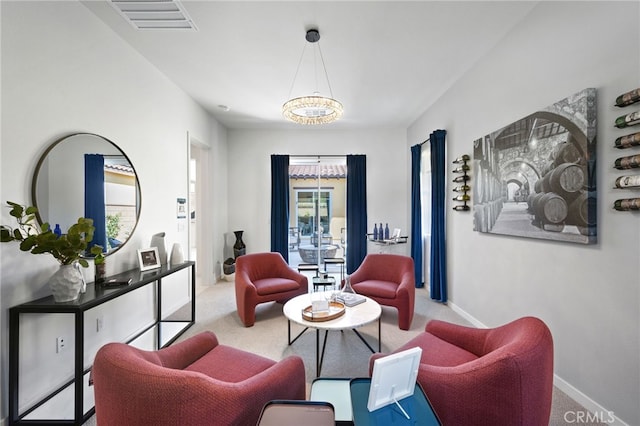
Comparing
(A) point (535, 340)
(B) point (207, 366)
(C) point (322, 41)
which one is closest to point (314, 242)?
(C) point (322, 41)

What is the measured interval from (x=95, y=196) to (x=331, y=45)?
2.63m

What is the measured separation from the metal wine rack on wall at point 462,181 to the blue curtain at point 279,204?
10.3ft

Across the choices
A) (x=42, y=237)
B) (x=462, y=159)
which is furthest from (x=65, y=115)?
(x=462, y=159)

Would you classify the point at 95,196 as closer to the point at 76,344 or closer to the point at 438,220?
the point at 76,344

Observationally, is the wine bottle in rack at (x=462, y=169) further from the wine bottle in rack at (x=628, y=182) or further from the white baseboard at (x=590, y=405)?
the white baseboard at (x=590, y=405)

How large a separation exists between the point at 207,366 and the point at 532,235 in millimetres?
2662

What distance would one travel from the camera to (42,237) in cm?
174

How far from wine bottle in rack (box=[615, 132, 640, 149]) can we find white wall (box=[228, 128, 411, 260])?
13.3 ft

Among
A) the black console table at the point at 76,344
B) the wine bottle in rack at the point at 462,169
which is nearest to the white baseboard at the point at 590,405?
the wine bottle in rack at the point at 462,169

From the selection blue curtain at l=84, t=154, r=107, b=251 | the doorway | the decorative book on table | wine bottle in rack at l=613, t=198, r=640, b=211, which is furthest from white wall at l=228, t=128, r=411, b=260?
wine bottle in rack at l=613, t=198, r=640, b=211

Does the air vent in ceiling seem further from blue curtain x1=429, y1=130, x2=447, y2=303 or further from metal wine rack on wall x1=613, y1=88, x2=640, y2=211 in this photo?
blue curtain x1=429, y1=130, x2=447, y2=303

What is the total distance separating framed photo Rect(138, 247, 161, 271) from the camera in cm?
289

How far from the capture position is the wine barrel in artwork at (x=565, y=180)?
1930 millimetres

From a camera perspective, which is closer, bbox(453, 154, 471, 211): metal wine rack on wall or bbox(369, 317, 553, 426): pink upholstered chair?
bbox(369, 317, 553, 426): pink upholstered chair
